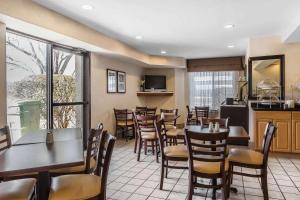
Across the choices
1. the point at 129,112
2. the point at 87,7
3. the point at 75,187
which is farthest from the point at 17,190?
the point at 129,112

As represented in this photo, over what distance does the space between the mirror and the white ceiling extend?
0.57m

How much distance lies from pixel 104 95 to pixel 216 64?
4345 millimetres

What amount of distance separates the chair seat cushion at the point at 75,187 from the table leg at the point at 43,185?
2.2 inches

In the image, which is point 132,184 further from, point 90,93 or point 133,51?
point 133,51

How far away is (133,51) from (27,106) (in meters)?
3.23

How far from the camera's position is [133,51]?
20.7 ft

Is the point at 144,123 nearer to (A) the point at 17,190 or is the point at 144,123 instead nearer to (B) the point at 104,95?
(B) the point at 104,95

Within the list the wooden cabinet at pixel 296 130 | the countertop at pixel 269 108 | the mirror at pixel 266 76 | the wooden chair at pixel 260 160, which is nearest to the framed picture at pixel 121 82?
the mirror at pixel 266 76

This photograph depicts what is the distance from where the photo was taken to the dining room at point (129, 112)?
2.21 meters

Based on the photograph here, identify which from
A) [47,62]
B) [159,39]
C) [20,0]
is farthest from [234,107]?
[20,0]

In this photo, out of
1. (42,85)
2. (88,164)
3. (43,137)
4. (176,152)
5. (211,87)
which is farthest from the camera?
(211,87)

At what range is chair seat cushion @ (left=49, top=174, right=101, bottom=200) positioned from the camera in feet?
5.80

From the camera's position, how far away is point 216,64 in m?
8.18

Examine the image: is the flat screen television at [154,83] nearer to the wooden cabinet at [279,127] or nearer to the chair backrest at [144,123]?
the chair backrest at [144,123]
